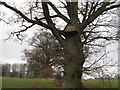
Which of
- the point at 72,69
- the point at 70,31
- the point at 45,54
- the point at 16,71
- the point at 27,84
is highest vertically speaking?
the point at 70,31

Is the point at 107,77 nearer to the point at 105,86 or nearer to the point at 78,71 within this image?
the point at 105,86

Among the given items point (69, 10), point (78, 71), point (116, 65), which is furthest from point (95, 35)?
point (116, 65)

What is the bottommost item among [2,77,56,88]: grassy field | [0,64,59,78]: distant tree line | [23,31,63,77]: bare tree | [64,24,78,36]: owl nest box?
[2,77,56,88]: grassy field

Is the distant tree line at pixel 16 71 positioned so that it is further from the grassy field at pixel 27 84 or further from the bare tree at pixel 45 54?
the grassy field at pixel 27 84

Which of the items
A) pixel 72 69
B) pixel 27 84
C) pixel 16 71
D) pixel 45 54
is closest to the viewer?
A: pixel 72 69

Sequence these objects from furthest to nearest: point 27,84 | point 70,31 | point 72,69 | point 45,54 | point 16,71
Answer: point 16,71, point 45,54, point 27,84, point 70,31, point 72,69

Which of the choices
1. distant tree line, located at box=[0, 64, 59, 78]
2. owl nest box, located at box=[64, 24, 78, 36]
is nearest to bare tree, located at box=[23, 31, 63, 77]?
distant tree line, located at box=[0, 64, 59, 78]

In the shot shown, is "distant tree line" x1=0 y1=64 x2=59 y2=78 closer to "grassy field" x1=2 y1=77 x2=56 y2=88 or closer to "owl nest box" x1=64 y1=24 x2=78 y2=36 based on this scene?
"grassy field" x1=2 y1=77 x2=56 y2=88

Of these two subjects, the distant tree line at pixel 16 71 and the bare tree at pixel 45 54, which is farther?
the distant tree line at pixel 16 71

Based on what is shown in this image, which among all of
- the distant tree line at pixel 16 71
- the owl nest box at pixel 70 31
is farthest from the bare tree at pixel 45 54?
the owl nest box at pixel 70 31

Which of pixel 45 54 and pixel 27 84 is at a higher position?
pixel 45 54

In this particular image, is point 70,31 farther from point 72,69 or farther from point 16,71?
point 16,71

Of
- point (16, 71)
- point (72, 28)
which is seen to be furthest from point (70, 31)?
point (16, 71)

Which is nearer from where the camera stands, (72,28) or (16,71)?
(72,28)
